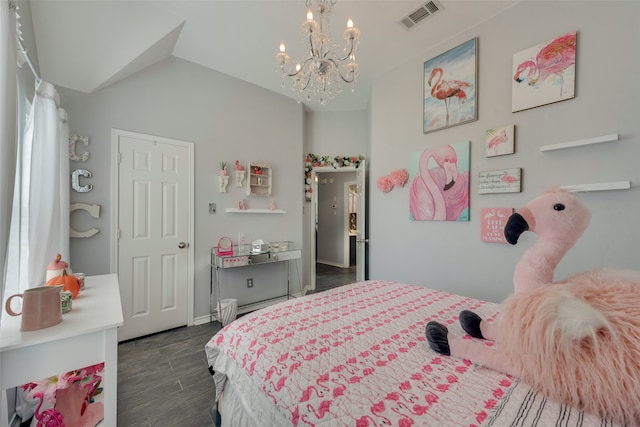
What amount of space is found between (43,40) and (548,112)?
3.84 meters

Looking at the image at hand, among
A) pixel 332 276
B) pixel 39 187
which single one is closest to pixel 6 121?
pixel 39 187

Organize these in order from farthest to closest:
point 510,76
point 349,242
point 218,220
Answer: point 349,242, point 218,220, point 510,76

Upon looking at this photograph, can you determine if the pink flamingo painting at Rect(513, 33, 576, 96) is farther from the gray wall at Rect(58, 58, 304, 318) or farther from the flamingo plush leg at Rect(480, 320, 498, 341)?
the gray wall at Rect(58, 58, 304, 318)

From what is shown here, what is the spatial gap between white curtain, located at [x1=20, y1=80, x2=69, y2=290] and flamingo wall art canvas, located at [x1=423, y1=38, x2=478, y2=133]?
9.84 feet

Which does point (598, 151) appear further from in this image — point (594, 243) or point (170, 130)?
point (170, 130)

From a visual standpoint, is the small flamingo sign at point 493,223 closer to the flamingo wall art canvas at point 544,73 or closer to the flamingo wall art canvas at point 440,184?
A: the flamingo wall art canvas at point 440,184

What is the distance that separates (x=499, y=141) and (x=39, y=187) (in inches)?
129

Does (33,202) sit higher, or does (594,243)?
(33,202)

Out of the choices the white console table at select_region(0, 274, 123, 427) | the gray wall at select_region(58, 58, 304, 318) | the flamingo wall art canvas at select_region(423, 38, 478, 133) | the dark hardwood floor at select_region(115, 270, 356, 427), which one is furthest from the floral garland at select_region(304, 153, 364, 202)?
the white console table at select_region(0, 274, 123, 427)

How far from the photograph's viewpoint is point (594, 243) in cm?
166

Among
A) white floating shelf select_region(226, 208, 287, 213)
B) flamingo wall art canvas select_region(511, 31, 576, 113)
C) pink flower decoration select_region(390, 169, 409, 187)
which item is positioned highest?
flamingo wall art canvas select_region(511, 31, 576, 113)

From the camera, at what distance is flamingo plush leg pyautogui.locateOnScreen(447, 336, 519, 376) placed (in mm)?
856

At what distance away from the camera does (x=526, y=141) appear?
1.96 m

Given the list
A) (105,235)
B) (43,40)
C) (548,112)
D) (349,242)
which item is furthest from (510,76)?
(349,242)
